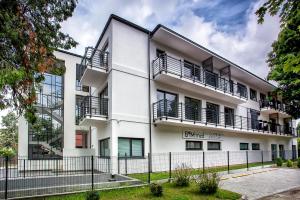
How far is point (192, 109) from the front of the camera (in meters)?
19.5

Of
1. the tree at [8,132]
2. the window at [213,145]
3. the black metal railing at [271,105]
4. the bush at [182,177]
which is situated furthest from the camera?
the tree at [8,132]

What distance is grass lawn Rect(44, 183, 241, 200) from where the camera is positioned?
31.9 feet

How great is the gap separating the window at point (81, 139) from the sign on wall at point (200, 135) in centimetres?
896

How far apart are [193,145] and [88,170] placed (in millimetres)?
8096

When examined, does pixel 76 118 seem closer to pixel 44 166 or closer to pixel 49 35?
pixel 44 166

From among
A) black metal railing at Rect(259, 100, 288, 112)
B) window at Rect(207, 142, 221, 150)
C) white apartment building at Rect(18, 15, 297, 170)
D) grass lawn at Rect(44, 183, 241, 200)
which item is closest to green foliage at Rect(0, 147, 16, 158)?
white apartment building at Rect(18, 15, 297, 170)

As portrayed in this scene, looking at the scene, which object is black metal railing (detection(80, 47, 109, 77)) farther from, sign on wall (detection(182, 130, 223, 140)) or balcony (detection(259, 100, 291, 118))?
balcony (detection(259, 100, 291, 118))

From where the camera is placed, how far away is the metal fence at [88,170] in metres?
10.2

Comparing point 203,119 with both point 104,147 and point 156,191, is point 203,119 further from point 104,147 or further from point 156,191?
point 156,191

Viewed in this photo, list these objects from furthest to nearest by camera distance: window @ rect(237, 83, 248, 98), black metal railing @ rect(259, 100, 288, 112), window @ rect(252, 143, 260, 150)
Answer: black metal railing @ rect(259, 100, 288, 112), window @ rect(252, 143, 260, 150), window @ rect(237, 83, 248, 98)

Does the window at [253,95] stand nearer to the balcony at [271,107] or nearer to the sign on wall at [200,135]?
the balcony at [271,107]

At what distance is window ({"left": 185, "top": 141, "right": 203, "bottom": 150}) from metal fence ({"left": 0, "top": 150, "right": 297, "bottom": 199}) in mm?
428

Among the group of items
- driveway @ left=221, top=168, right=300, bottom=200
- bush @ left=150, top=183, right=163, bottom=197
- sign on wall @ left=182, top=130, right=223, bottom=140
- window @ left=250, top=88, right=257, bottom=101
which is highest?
window @ left=250, top=88, right=257, bottom=101

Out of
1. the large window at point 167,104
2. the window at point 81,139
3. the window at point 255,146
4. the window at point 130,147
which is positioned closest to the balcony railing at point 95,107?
the window at point 130,147
